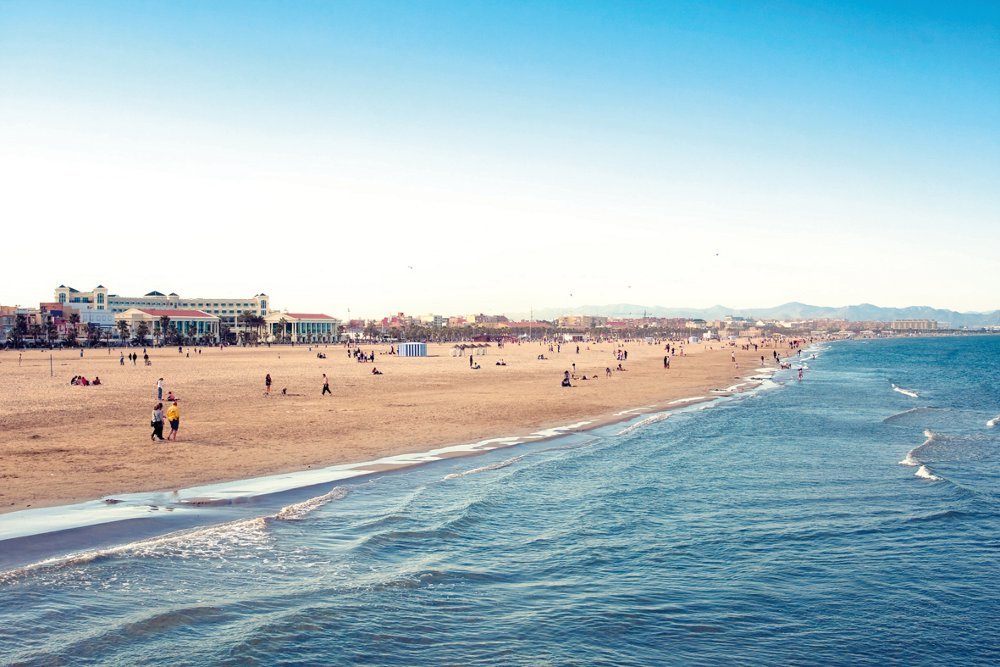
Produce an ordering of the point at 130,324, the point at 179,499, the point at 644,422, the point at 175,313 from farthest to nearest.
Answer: the point at 175,313
the point at 130,324
the point at 644,422
the point at 179,499

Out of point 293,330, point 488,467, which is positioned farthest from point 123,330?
point 488,467

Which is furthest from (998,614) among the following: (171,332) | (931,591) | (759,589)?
(171,332)

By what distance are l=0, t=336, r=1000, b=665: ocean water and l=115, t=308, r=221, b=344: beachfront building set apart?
14021cm

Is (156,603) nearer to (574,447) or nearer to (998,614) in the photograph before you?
(998,614)

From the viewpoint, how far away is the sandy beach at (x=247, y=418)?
19266 mm

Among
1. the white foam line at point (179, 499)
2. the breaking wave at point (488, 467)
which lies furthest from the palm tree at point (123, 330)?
the breaking wave at point (488, 467)

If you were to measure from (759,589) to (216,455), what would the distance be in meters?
15.6

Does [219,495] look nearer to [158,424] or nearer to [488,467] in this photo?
[488,467]

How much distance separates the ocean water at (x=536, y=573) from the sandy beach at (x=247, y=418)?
3.52 meters

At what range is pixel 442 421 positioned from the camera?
103 ft

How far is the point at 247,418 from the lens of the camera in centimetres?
3002

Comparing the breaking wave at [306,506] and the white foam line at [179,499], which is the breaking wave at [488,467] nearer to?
the white foam line at [179,499]

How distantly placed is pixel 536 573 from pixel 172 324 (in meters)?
167

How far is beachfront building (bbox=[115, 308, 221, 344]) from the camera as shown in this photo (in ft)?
494
